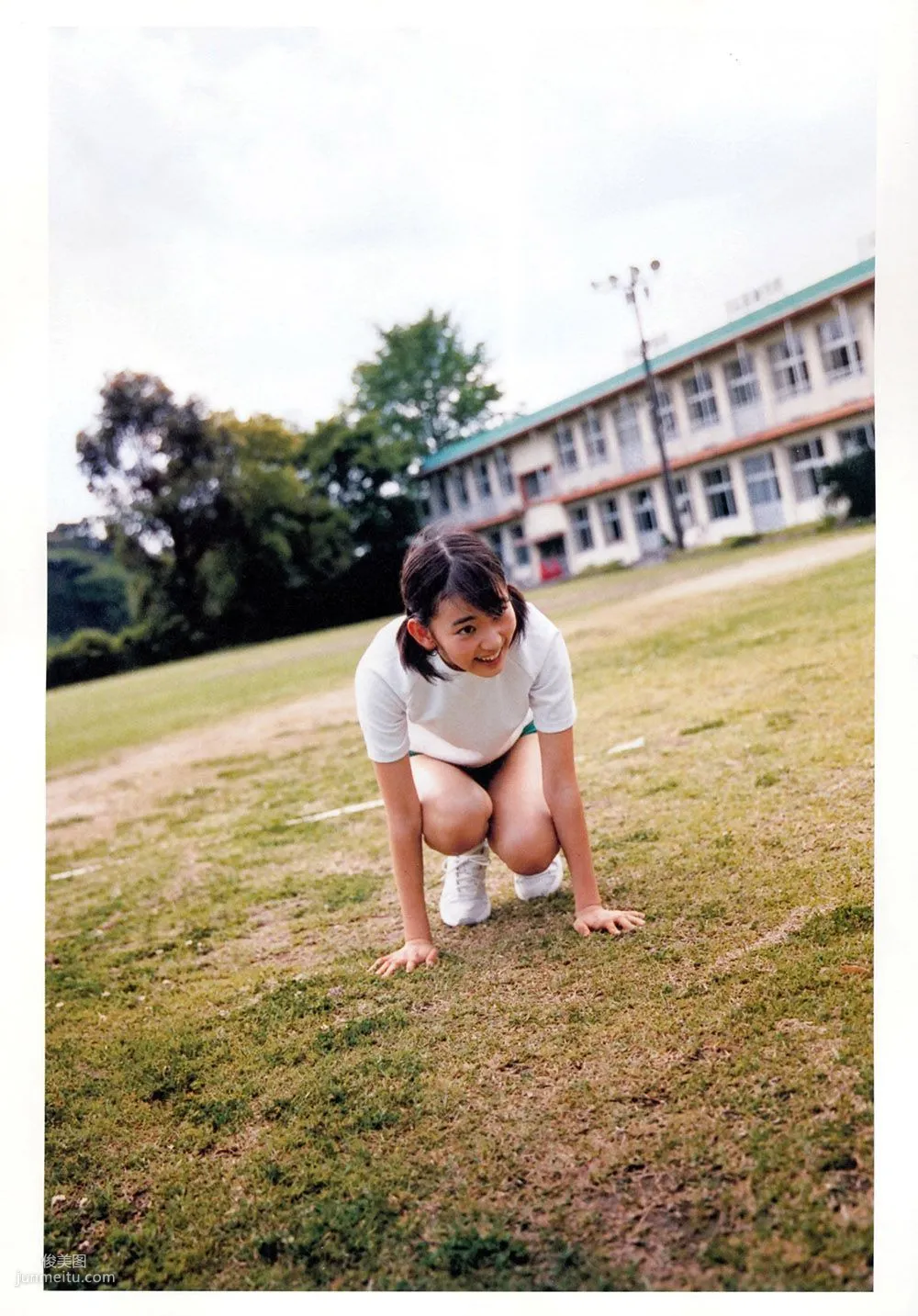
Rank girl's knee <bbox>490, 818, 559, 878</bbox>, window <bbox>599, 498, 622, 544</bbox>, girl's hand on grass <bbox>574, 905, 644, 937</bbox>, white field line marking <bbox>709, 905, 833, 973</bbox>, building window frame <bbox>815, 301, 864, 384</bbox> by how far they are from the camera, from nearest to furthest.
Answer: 1. white field line marking <bbox>709, 905, 833, 973</bbox>
2. girl's hand on grass <bbox>574, 905, 644, 937</bbox>
3. girl's knee <bbox>490, 818, 559, 878</bbox>
4. building window frame <bbox>815, 301, 864, 384</bbox>
5. window <bbox>599, 498, 622, 544</bbox>

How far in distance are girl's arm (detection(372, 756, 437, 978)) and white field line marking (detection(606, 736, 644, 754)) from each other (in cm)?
100

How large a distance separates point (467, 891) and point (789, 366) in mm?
1709

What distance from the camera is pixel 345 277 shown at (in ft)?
8.58

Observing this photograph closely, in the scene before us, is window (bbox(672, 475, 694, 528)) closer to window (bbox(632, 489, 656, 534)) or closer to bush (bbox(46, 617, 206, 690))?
window (bbox(632, 489, 656, 534))

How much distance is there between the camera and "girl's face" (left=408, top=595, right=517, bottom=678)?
1.75 meters

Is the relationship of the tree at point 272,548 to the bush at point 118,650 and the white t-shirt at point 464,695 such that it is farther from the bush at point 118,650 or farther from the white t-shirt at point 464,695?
the white t-shirt at point 464,695

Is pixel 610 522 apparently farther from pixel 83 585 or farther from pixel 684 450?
pixel 83 585

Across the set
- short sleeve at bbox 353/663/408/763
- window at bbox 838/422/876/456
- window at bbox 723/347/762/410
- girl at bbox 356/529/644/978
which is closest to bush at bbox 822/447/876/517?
window at bbox 838/422/876/456

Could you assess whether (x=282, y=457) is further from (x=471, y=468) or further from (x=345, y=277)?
(x=345, y=277)

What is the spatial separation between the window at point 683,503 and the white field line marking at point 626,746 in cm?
77

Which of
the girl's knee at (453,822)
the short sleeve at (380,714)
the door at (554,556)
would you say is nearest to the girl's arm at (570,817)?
the girl's knee at (453,822)

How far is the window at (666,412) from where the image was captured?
2939mm
